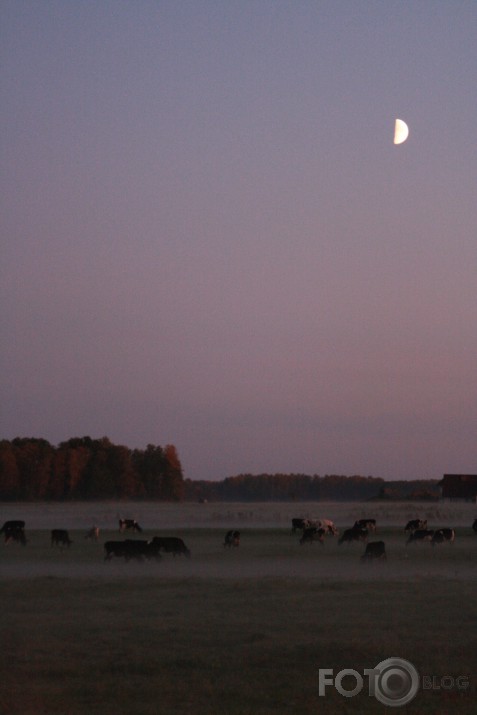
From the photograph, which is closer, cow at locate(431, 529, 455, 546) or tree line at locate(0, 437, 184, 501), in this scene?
cow at locate(431, 529, 455, 546)

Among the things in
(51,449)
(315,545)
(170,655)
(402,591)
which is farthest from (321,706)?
(51,449)

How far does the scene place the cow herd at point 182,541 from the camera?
35469mm

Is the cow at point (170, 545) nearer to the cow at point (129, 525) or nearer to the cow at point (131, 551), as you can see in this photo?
the cow at point (131, 551)

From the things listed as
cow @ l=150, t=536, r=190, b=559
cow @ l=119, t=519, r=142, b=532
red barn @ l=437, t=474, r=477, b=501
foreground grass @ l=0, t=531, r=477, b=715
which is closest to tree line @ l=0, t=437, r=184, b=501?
red barn @ l=437, t=474, r=477, b=501

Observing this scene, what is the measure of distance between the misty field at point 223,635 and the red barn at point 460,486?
83933 mm

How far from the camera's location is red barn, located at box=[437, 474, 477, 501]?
11375cm

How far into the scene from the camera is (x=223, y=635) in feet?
55.1

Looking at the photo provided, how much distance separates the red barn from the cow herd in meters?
60.4

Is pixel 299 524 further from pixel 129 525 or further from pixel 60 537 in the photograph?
pixel 60 537

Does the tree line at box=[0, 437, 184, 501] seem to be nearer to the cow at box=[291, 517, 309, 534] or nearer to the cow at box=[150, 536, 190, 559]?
the cow at box=[291, 517, 309, 534]

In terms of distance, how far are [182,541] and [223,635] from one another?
22.6 metres

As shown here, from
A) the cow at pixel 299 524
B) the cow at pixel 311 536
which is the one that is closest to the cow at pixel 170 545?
the cow at pixel 311 536

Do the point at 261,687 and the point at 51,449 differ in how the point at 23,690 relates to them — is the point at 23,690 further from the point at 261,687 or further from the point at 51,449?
the point at 51,449

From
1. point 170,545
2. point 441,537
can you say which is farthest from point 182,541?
point 441,537
